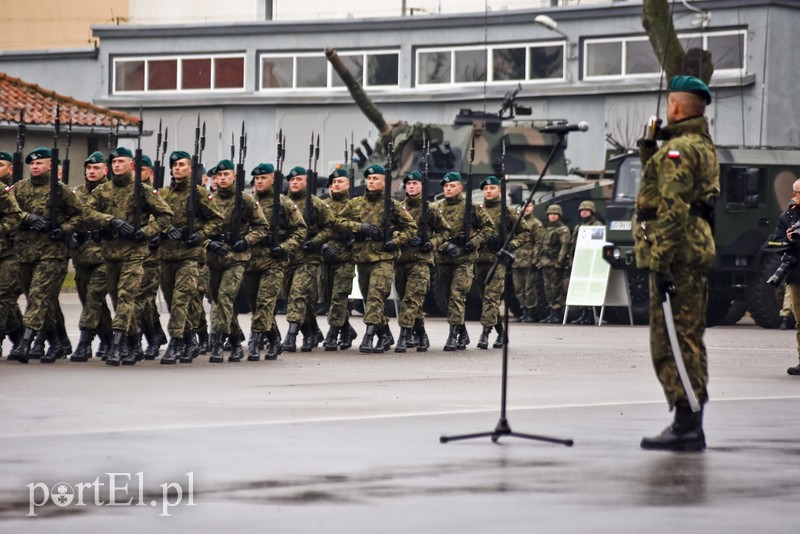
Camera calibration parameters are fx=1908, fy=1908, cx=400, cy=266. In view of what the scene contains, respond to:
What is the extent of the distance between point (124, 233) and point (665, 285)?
7.49m

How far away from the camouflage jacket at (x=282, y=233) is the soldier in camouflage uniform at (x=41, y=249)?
1916 mm

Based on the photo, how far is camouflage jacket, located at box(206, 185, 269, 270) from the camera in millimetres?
17641

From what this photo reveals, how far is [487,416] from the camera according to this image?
11.9 metres

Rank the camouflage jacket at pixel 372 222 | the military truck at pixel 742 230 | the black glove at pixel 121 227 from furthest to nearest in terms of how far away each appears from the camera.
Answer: the military truck at pixel 742 230
the camouflage jacket at pixel 372 222
the black glove at pixel 121 227

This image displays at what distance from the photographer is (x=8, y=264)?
1730 cm

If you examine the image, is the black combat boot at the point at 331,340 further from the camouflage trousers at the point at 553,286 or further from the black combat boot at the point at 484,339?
the camouflage trousers at the point at 553,286

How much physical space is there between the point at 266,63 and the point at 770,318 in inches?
1078

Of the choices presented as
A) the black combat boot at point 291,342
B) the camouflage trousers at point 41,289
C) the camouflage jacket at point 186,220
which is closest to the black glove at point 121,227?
the camouflage jacket at point 186,220

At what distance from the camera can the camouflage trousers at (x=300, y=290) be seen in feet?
62.5

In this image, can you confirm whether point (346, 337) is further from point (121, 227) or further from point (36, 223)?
point (36, 223)

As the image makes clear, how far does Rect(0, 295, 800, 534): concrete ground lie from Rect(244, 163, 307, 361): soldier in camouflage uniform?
150 centimetres

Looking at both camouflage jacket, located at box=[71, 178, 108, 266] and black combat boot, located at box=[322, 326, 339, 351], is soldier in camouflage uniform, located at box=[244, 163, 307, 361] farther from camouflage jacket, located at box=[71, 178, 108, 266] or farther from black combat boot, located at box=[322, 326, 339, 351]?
camouflage jacket, located at box=[71, 178, 108, 266]

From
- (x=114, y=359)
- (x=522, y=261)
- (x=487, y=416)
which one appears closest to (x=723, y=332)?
(x=522, y=261)

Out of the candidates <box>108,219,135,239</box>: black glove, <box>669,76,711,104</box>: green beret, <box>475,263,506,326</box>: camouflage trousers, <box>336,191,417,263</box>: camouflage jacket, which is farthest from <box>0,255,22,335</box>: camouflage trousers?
<box>669,76,711,104</box>: green beret
